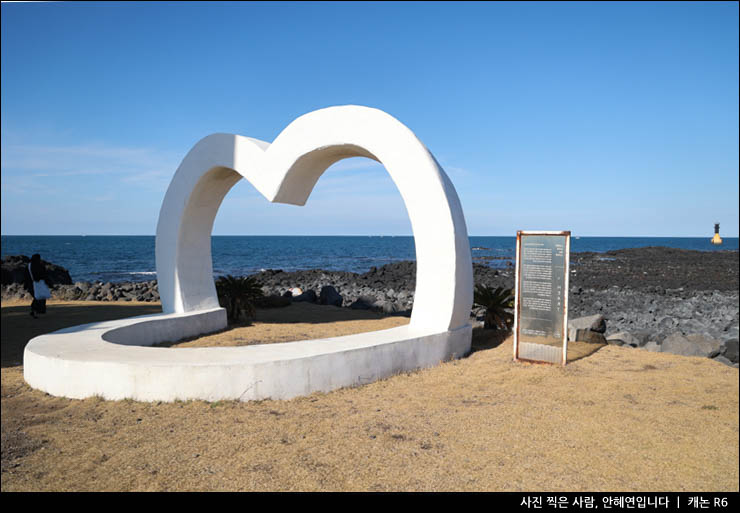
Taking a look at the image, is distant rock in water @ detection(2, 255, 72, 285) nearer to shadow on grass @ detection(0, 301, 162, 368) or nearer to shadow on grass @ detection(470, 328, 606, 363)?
shadow on grass @ detection(0, 301, 162, 368)

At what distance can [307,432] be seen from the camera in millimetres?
4762

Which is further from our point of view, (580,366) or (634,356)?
(634,356)

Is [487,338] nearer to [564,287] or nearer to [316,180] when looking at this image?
[564,287]

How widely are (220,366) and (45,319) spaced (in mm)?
8791

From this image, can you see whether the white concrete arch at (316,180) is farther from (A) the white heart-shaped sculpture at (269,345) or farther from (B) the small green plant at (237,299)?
(B) the small green plant at (237,299)

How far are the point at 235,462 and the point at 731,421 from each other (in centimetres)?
497

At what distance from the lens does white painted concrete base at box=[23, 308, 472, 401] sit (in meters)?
5.60

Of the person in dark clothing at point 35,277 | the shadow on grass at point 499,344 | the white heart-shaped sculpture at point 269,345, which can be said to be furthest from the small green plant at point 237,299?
the shadow on grass at point 499,344

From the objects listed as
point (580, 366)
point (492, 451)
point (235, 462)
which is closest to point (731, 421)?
point (580, 366)

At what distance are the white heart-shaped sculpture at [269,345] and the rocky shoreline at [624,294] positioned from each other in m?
3.95

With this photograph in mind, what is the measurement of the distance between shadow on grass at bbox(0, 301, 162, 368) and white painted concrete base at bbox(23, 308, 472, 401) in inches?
89.3

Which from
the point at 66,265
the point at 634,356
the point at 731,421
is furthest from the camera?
the point at 66,265

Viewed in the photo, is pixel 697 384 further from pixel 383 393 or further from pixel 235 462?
pixel 235 462

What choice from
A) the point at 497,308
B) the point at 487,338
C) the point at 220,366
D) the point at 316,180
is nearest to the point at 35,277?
the point at 316,180
